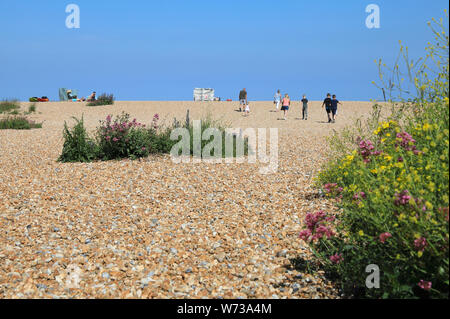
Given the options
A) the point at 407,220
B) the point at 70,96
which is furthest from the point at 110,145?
the point at 70,96

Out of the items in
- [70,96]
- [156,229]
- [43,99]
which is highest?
[70,96]

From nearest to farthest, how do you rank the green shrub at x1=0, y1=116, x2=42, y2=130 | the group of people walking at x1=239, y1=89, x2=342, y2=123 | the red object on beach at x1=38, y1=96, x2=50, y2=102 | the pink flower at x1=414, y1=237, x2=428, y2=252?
the pink flower at x1=414, y1=237, x2=428, y2=252
the green shrub at x1=0, y1=116, x2=42, y2=130
the group of people walking at x1=239, y1=89, x2=342, y2=123
the red object on beach at x1=38, y1=96, x2=50, y2=102

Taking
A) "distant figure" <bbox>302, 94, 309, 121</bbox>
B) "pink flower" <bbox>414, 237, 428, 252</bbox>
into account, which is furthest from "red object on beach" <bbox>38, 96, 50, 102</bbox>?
"pink flower" <bbox>414, 237, 428, 252</bbox>

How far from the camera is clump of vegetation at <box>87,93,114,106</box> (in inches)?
1136

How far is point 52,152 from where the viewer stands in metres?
11.5

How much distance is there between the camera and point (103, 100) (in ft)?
96.5

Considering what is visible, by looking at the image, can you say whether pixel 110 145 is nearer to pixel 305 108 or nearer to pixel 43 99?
pixel 305 108

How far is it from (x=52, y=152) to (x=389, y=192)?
33.4 ft

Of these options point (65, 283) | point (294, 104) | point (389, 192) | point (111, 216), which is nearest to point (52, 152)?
point (111, 216)

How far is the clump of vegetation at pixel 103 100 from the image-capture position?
28.8 m

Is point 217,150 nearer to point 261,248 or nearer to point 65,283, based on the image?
point 261,248

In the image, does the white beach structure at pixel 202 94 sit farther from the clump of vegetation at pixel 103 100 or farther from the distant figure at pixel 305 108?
the distant figure at pixel 305 108

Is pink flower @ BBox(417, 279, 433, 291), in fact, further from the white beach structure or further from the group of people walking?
the white beach structure
